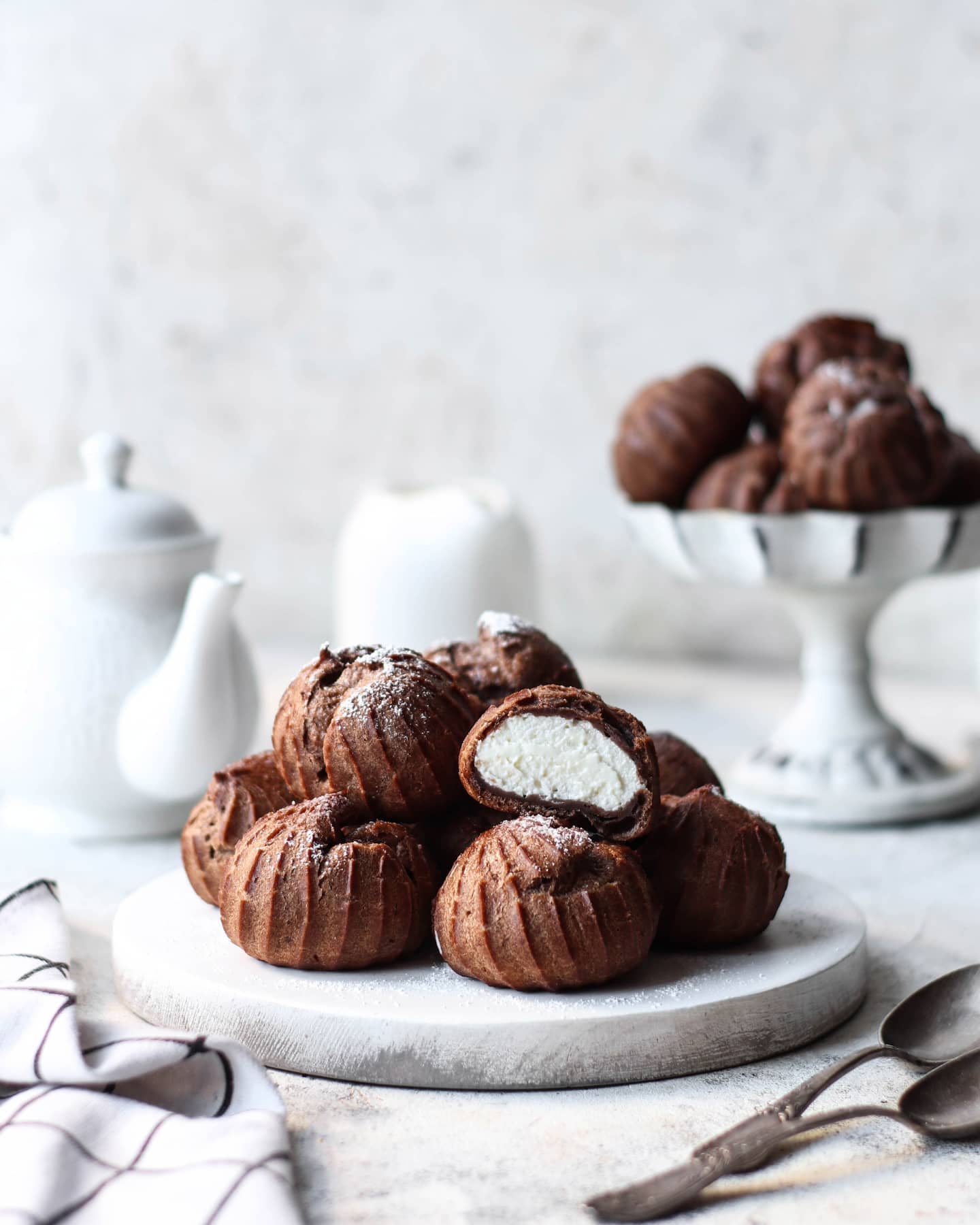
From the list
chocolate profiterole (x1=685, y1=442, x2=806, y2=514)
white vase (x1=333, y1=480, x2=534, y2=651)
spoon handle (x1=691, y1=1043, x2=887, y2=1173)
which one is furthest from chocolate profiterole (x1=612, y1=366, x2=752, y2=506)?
spoon handle (x1=691, y1=1043, x2=887, y2=1173)

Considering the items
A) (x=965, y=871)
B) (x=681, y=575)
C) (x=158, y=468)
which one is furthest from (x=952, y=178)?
(x=158, y=468)

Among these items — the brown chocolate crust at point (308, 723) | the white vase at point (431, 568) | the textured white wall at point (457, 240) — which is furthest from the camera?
the textured white wall at point (457, 240)

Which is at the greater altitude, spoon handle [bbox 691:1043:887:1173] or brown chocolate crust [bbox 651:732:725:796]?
brown chocolate crust [bbox 651:732:725:796]

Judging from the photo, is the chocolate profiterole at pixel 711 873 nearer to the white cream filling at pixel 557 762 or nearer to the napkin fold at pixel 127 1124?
the white cream filling at pixel 557 762

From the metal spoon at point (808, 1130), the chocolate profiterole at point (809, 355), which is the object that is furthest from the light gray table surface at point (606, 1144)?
the chocolate profiterole at point (809, 355)

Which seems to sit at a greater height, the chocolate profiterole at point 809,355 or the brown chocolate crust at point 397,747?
the chocolate profiterole at point 809,355

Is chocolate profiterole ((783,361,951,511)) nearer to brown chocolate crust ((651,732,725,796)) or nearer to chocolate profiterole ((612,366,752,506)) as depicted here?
chocolate profiterole ((612,366,752,506))

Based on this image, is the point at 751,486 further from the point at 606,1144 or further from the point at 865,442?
the point at 606,1144
